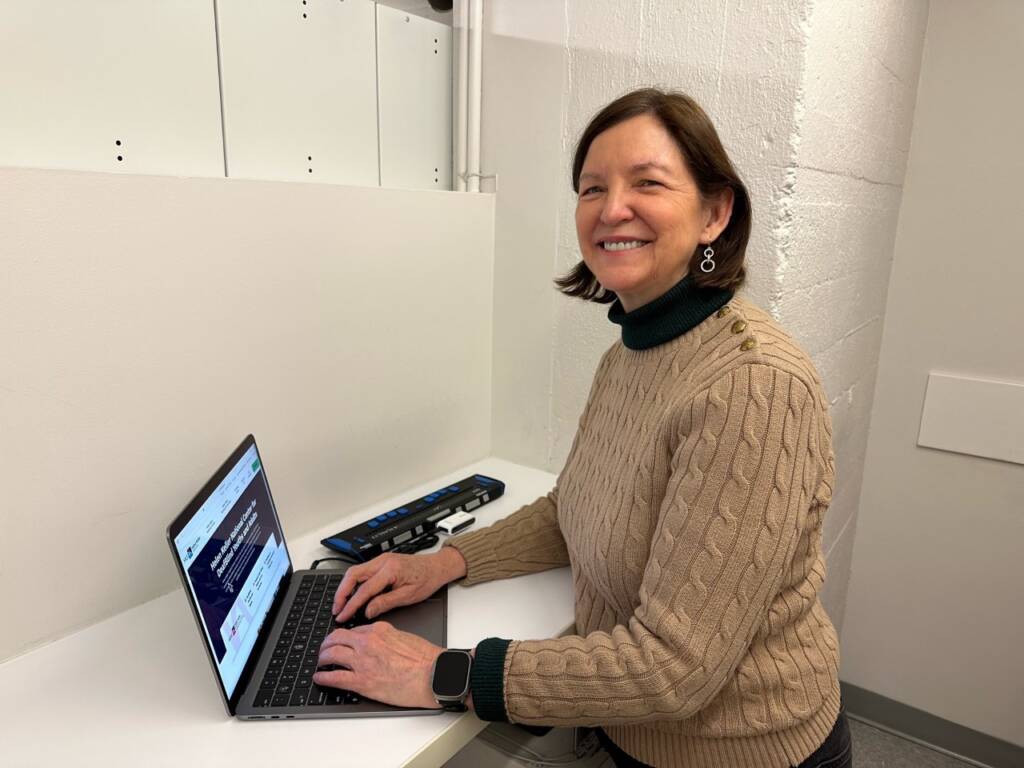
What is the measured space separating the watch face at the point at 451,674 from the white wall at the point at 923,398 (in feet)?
4.99

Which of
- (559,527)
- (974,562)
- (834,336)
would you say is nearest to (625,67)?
(834,336)

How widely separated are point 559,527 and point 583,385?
0.44 m

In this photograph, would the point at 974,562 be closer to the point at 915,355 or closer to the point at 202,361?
the point at 915,355

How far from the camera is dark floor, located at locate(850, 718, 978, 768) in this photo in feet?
6.07

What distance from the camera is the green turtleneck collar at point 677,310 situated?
0.92 metres

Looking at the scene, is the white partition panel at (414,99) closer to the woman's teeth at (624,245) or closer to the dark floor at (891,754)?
the woman's teeth at (624,245)

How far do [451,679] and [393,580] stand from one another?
0.24 m

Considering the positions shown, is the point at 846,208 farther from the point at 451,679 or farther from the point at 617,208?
the point at 451,679

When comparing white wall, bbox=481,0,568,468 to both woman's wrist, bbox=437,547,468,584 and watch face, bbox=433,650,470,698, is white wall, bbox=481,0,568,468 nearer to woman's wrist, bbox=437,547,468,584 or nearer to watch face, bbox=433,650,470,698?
woman's wrist, bbox=437,547,468,584

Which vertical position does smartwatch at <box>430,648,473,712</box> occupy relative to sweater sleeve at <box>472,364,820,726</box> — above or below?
below

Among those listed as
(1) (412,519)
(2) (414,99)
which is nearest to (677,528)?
(1) (412,519)

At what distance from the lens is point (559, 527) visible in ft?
3.85

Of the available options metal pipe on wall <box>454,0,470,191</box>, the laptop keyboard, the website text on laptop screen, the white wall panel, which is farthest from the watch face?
the white wall panel

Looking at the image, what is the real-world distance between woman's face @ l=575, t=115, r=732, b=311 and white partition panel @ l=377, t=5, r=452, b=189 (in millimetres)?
622
